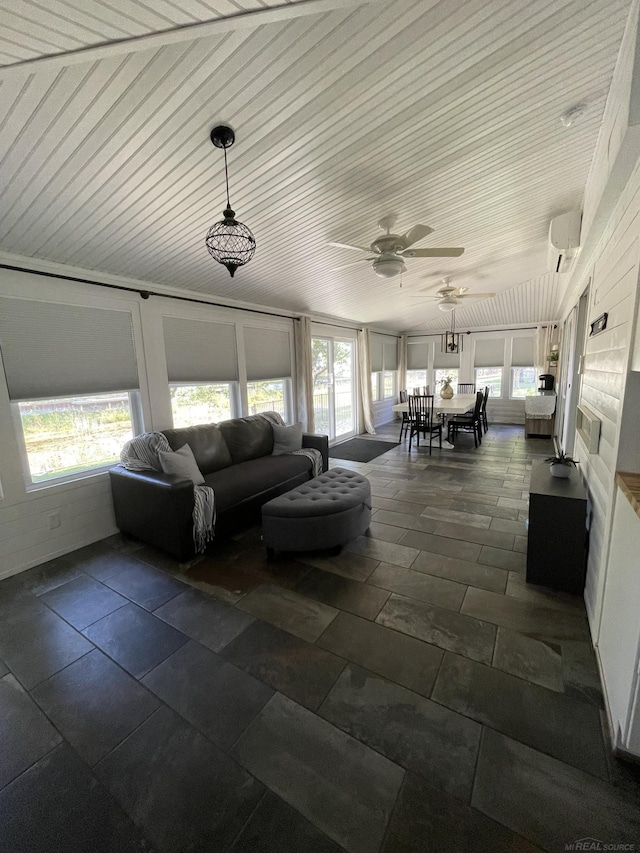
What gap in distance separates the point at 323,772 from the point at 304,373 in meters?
4.95

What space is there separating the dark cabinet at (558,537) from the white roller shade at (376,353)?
607 centimetres

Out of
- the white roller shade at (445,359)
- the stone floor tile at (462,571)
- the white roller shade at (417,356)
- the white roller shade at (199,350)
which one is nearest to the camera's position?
the stone floor tile at (462,571)

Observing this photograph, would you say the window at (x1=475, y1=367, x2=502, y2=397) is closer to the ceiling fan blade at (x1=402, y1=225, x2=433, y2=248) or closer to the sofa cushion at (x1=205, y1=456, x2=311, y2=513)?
the sofa cushion at (x1=205, y1=456, x2=311, y2=513)

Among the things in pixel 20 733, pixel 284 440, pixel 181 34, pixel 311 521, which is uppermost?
pixel 181 34

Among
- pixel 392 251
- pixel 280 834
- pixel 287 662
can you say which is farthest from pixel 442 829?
pixel 392 251

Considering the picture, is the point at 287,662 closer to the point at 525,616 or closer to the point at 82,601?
the point at 525,616

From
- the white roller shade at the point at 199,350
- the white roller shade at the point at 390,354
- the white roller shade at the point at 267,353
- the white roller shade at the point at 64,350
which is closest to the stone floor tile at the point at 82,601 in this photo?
the white roller shade at the point at 64,350

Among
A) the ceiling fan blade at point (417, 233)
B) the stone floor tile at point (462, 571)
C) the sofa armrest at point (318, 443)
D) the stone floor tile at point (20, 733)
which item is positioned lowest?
the stone floor tile at point (20, 733)

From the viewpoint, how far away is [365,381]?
300 inches

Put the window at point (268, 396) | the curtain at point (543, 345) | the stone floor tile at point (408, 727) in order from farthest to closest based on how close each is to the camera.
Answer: the curtain at point (543, 345) → the window at point (268, 396) → the stone floor tile at point (408, 727)

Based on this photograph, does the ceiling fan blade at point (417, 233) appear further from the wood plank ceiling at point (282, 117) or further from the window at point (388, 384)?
the window at point (388, 384)

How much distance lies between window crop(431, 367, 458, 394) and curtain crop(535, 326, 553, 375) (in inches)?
75.4

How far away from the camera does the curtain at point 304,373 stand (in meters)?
5.70

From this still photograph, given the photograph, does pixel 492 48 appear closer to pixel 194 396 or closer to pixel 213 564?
pixel 213 564
